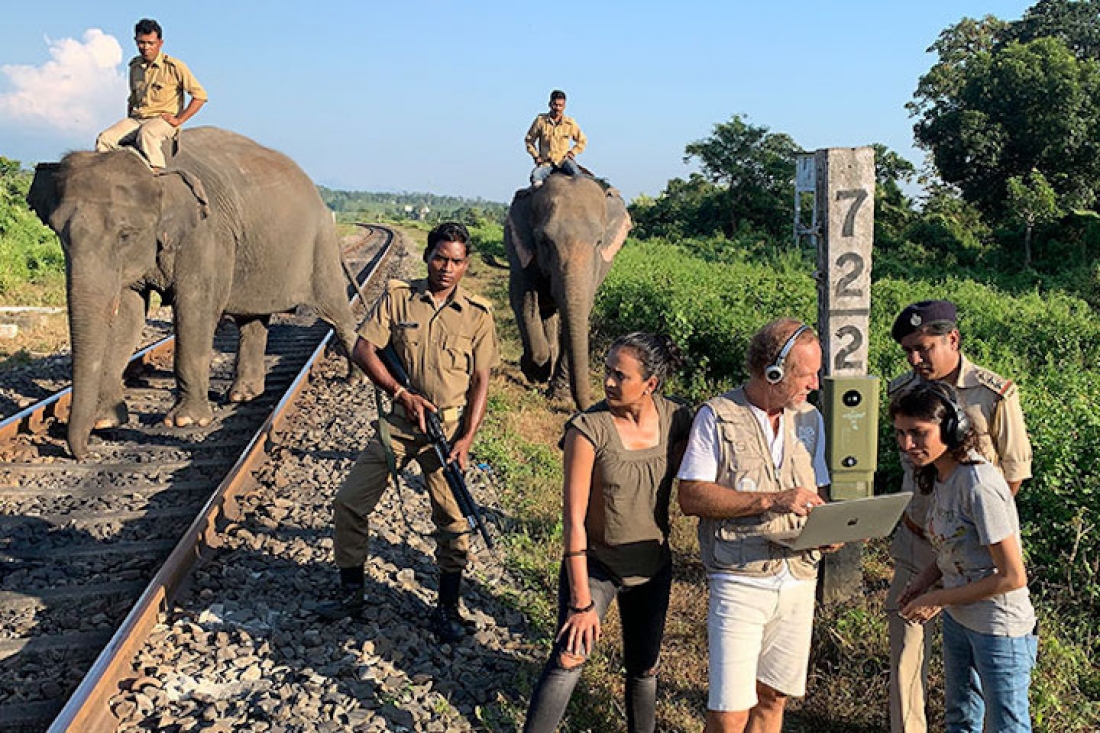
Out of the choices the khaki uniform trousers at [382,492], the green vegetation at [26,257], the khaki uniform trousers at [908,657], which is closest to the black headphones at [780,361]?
the khaki uniform trousers at [908,657]

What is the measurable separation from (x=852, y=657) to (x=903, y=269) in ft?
70.2

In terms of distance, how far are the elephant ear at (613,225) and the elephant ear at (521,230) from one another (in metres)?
0.74

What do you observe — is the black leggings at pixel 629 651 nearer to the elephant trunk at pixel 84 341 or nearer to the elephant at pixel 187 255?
the elephant trunk at pixel 84 341

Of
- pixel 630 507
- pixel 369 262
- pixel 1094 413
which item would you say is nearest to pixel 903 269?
pixel 369 262

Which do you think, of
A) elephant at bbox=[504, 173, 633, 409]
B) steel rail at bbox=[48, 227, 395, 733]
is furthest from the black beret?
elephant at bbox=[504, 173, 633, 409]

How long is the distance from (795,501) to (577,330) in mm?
5765

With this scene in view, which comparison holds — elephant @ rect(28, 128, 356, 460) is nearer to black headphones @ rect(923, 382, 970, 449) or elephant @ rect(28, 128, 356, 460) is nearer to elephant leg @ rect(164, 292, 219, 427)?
elephant leg @ rect(164, 292, 219, 427)

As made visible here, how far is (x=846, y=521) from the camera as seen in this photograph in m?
3.17

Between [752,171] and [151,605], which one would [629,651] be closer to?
[151,605]

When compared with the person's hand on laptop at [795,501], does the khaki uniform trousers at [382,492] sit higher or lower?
lower

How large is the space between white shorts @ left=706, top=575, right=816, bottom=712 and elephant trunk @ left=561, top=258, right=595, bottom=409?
5404 millimetres

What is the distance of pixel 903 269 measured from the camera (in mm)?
24562

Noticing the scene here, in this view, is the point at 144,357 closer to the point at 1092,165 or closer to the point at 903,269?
the point at 903,269

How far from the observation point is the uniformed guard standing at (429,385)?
4.65 metres
